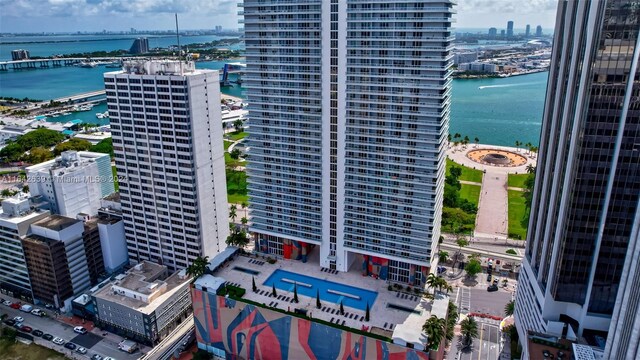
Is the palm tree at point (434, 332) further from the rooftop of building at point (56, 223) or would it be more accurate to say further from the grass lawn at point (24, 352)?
the rooftop of building at point (56, 223)

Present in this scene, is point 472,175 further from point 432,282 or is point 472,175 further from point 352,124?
point 352,124

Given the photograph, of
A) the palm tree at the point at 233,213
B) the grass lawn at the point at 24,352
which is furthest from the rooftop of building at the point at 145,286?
the palm tree at the point at 233,213

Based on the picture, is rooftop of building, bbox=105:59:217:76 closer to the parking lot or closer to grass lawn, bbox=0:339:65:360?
the parking lot

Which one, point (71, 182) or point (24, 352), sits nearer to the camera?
point (24, 352)

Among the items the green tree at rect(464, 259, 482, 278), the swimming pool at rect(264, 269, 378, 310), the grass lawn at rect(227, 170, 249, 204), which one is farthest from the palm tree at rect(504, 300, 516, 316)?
the grass lawn at rect(227, 170, 249, 204)

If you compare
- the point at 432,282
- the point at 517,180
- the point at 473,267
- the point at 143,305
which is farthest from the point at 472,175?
the point at 143,305

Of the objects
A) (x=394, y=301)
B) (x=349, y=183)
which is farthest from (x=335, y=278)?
(x=349, y=183)
